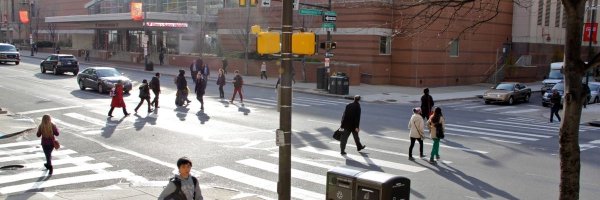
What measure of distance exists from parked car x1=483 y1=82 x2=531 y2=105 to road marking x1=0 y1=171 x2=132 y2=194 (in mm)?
24672

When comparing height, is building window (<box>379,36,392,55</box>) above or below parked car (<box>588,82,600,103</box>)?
above

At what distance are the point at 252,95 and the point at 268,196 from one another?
20.5 metres

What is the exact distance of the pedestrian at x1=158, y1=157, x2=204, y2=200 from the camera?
6484mm

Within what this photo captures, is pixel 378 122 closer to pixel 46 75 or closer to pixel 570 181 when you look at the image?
pixel 570 181

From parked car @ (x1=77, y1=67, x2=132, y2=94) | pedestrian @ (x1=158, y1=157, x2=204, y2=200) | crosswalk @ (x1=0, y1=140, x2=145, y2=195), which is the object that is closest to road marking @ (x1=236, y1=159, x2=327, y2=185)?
crosswalk @ (x1=0, y1=140, x2=145, y2=195)

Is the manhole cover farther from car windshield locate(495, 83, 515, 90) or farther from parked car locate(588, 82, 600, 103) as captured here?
parked car locate(588, 82, 600, 103)

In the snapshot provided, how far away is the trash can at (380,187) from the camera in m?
6.37

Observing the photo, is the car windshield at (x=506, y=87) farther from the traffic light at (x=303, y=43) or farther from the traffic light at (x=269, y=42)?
the traffic light at (x=269, y=42)

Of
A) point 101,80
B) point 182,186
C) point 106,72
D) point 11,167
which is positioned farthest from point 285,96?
point 106,72

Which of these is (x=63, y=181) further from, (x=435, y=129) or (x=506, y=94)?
(x=506, y=94)

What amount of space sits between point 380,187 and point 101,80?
2597 centimetres

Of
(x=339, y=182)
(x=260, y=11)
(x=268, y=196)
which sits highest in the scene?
(x=260, y=11)

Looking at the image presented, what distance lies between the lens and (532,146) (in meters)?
16.5

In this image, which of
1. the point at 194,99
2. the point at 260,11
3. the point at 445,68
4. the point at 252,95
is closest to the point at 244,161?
the point at 194,99
